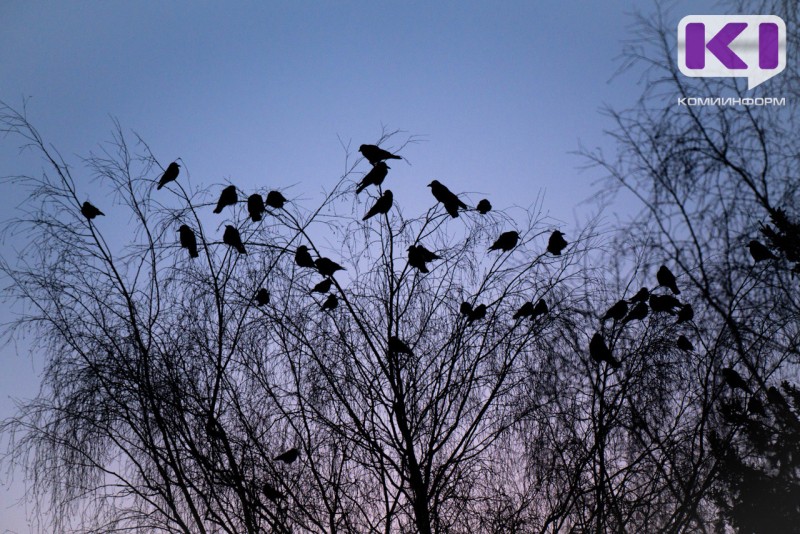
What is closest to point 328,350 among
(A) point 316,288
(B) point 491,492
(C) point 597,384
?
(A) point 316,288

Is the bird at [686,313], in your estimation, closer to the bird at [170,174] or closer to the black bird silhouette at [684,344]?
the black bird silhouette at [684,344]

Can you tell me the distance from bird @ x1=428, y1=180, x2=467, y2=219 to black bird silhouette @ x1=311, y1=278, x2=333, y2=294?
89cm

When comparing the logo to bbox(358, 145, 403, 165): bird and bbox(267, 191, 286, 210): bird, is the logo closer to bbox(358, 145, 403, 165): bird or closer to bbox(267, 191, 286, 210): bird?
bbox(358, 145, 403, 165): bird

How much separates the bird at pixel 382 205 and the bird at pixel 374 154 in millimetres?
214

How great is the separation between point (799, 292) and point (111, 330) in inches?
176

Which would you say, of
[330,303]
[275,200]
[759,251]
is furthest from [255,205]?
[759,251]

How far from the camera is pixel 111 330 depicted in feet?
14.6

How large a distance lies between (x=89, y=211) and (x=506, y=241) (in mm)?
2849

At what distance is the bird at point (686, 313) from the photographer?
4102 mm

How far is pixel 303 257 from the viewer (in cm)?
412

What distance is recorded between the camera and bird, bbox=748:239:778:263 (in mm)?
3729

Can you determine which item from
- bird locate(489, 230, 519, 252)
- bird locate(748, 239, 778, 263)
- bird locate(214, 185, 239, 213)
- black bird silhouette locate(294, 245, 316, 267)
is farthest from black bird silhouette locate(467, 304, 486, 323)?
bird locate(214, 185, 239, 213)

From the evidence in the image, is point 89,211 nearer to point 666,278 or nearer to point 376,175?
point 376,175

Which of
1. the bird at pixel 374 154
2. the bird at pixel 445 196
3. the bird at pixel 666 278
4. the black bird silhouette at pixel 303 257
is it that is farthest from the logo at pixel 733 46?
the black bird silhouette at pixel 303 257
